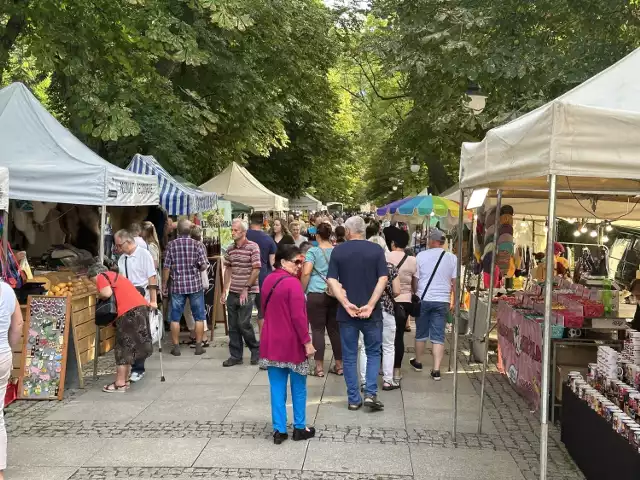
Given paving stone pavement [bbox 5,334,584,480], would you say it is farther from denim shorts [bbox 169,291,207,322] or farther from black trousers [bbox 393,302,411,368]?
denim shorts [bbox 169,291,207,322]

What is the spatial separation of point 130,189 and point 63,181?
1.11 m

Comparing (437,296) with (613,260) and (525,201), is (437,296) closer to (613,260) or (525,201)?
(525,201)

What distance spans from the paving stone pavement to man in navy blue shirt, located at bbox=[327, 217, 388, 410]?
588 millimetres

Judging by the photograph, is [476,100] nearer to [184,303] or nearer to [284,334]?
[184,303]

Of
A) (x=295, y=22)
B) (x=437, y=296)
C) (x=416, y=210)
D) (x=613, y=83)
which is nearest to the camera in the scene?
(x=613, y=83)

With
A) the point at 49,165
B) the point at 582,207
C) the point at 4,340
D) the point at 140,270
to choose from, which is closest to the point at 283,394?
the point at 4,340

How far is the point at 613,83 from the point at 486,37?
9.57 m

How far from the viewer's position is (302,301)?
5.75 m

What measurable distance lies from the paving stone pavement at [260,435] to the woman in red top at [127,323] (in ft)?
1.39

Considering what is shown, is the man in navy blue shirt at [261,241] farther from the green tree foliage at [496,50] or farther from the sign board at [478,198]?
the green tree foliage at [496,50]

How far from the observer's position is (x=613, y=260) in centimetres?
1895

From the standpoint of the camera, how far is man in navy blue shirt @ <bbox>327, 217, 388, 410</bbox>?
262 inches

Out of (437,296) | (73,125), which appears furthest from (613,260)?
(73,125)

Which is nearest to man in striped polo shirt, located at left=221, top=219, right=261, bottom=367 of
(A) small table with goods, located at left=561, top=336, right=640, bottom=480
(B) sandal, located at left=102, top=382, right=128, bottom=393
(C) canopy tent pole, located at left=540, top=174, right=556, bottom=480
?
(B) sandal, located at left=102, top=382, right=128, bottom=393
